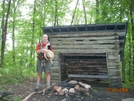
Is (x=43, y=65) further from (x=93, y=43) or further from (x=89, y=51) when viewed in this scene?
(x=93, y=43)

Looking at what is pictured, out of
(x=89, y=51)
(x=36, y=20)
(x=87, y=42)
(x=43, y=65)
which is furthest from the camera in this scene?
(x=36, y=20)

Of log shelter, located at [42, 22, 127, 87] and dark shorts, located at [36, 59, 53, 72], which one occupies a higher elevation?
log shelter, located at [42, 22, 127, 87]

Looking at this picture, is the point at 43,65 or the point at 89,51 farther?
the point at 89,51

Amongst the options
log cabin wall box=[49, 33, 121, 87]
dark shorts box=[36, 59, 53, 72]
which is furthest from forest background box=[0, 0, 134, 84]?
dark shorts box=[36, 59, 53, 72]

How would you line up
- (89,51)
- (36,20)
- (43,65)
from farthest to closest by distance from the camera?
(36,20)
(89,51)
(43,65)

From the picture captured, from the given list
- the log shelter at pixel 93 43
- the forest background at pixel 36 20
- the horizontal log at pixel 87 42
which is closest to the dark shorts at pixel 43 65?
the log shelter at pixel 93 43

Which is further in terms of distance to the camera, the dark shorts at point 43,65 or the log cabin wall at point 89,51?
the log cabin wall at point 89,51

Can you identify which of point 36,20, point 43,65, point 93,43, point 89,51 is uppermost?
point 36,20

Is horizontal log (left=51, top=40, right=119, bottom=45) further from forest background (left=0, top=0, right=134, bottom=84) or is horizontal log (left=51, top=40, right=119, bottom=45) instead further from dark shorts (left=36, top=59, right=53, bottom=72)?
forest background (left=0, top=0, right=134, bottom=84)

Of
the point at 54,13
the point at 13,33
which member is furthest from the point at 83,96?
the point at 13,33

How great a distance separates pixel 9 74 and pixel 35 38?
6.74m

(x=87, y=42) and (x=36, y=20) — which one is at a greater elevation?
(x=36, y=20)

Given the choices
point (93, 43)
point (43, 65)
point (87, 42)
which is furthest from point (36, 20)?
point (43, 65)

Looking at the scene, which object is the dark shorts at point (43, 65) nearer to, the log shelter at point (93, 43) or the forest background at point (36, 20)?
the log shelter at point (93, 43)
